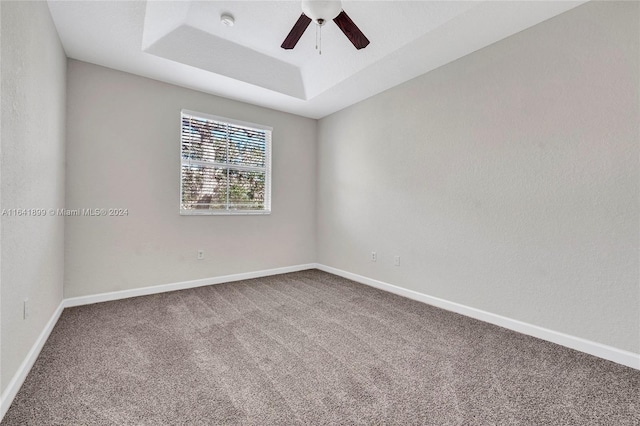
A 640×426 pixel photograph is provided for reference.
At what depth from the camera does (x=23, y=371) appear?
5.45ft

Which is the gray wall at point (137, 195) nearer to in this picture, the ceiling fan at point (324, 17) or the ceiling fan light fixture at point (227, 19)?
the ceiling fan light fixture at point (227, 19)

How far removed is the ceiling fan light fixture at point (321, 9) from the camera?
1790 mm

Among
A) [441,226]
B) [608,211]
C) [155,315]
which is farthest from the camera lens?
[441,226]

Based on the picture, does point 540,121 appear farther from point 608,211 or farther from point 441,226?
point 441,226

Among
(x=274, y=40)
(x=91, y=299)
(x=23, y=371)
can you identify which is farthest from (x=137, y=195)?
(x=274, y=40)

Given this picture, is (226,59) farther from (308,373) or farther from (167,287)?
(308,373)

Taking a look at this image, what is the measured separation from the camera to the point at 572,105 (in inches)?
84.5

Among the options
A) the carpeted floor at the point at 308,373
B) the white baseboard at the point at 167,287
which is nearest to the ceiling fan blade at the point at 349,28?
the carpeted floor at the point at 308,373

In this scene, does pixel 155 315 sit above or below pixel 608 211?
below

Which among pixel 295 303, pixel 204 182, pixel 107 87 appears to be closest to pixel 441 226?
pixel 295 303

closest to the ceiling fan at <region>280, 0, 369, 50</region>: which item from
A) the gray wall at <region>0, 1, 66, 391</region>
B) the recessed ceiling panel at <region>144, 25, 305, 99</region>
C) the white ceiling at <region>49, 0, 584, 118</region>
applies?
the white ceiling at <region>49, 0, 584, 118</region>

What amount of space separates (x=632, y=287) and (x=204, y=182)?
4.15 m

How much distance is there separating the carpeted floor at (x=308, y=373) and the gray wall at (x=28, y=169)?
1.07ft

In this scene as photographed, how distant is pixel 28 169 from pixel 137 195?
148 cm
